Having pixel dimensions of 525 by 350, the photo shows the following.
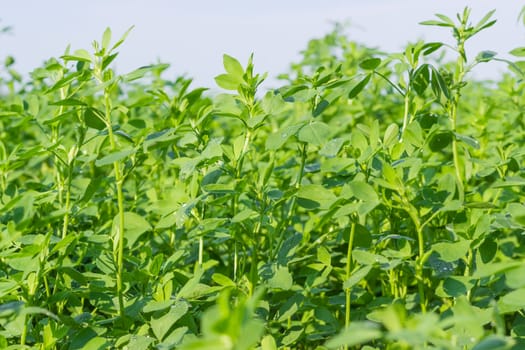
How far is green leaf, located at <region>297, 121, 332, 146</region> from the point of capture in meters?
1.57

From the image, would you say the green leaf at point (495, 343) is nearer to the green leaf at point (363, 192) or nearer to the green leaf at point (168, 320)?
the green leaf at point (363, 192)

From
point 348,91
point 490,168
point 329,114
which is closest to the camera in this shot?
point 348,91

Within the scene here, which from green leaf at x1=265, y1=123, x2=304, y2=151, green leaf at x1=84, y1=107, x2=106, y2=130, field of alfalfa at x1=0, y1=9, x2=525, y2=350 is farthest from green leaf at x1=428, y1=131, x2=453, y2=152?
green leaf at x1=84, y1=107, x2=106, y2=130

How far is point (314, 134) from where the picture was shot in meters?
1.60

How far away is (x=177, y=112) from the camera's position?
1919 millimetres

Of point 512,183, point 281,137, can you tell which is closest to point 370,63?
point 281,137

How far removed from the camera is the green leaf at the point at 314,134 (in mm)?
1571

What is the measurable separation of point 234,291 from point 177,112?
0.57 meters

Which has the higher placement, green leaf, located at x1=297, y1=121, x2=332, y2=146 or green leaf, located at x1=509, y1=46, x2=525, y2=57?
green leaf, located at x1=509, y1=46, x2=525, y2=57

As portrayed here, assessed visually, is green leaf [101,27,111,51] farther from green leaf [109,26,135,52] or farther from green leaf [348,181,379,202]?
green leaf [348,181,379,202]

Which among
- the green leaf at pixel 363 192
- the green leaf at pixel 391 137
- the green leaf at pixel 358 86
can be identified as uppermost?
the green leaf at pixel 358 86

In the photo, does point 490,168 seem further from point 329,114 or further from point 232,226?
point 329,114

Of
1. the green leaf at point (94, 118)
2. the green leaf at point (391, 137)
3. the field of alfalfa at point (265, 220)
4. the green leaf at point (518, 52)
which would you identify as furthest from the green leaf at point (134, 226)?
the green leaf at point (518, 52)

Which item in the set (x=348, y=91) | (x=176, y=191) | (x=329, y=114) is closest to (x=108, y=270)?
(x=176, y=191)
